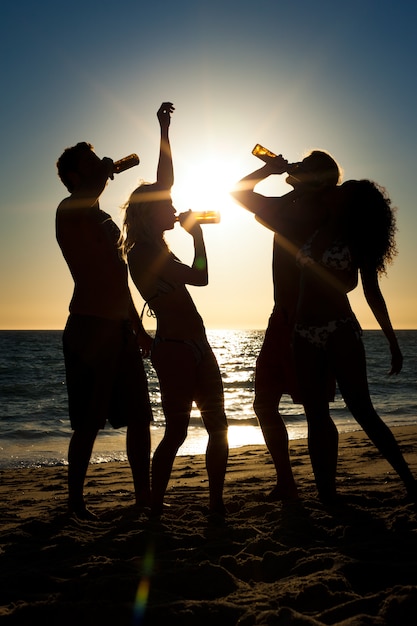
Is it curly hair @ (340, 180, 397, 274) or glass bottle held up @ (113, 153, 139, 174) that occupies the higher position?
glass bottle held up @ (113, 153, 139, 174)

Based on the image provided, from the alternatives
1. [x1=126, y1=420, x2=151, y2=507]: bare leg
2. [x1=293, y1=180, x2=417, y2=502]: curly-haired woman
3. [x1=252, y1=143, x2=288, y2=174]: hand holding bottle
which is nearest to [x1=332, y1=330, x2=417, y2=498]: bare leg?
[x1=293, y1=180, x2=417, y2=502]: curly-haired woman

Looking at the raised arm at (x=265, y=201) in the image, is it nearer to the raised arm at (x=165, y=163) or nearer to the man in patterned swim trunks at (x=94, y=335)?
the raised arm at (x=165, y=163)

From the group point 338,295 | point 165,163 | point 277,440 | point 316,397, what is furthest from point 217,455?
point 165,163

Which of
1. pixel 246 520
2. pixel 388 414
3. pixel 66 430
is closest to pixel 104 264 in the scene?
pixel 246 520

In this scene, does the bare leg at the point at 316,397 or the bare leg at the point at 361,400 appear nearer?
the bare leg at the point at 361,400

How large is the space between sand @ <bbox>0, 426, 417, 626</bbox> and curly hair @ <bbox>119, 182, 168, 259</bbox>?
160cm

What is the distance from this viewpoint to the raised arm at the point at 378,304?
3688 mm

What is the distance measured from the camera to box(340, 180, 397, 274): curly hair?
3.61m

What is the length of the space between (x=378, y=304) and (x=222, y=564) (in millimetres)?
1787

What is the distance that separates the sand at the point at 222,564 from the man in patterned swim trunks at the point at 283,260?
1.56 ft

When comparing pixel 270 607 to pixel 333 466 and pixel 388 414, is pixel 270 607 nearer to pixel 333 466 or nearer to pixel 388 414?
pixel 333 466

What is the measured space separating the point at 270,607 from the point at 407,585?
532 mm

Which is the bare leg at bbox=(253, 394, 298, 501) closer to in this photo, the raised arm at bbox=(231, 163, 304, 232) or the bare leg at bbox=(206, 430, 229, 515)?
the bare leg at bbox=(206, 430, 229, 515)

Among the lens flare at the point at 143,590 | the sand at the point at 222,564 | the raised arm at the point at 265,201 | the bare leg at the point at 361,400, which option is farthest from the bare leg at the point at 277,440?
the lens flare at the point at 143,590
